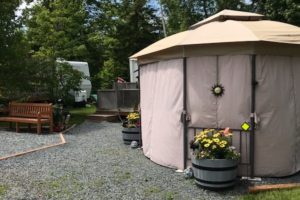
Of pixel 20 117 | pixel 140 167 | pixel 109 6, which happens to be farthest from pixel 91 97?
pixel 140 167

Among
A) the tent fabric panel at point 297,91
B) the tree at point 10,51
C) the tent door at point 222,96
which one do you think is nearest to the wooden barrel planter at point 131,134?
the tent door at point 222,96

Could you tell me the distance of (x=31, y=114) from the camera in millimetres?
13516

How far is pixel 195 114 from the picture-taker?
300 inches

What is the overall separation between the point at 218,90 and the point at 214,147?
3.83 ft

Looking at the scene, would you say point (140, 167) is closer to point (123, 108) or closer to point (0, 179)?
point (0, 179)

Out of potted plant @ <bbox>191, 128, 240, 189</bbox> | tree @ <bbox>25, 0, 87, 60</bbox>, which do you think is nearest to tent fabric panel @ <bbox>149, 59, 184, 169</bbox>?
potted plant @ <bbox>191, 128, 240, 189</bbox>

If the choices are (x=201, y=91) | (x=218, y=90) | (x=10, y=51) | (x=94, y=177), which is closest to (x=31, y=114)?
(x=10, y=51)

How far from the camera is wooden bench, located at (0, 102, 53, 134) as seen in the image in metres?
12.9

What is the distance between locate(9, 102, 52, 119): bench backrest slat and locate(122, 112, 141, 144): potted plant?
3343 millimetres

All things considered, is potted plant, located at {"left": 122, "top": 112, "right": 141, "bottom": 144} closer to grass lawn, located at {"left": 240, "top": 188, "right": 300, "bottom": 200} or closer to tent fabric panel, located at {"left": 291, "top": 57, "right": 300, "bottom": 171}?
tent fabric panel, located at {"left": 291, "top": 57, "right": 300, "bottom": 171}

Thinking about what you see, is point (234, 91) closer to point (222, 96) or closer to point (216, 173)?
point (222, 96)

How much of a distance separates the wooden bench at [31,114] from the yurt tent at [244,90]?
20.4ft

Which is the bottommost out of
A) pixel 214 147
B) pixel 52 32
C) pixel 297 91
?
pixel 214 147

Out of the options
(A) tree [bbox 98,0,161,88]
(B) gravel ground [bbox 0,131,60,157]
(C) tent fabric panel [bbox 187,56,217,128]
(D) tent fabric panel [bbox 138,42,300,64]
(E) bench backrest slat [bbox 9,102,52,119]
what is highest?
(A) tree [bbox 98,0,161,88]
